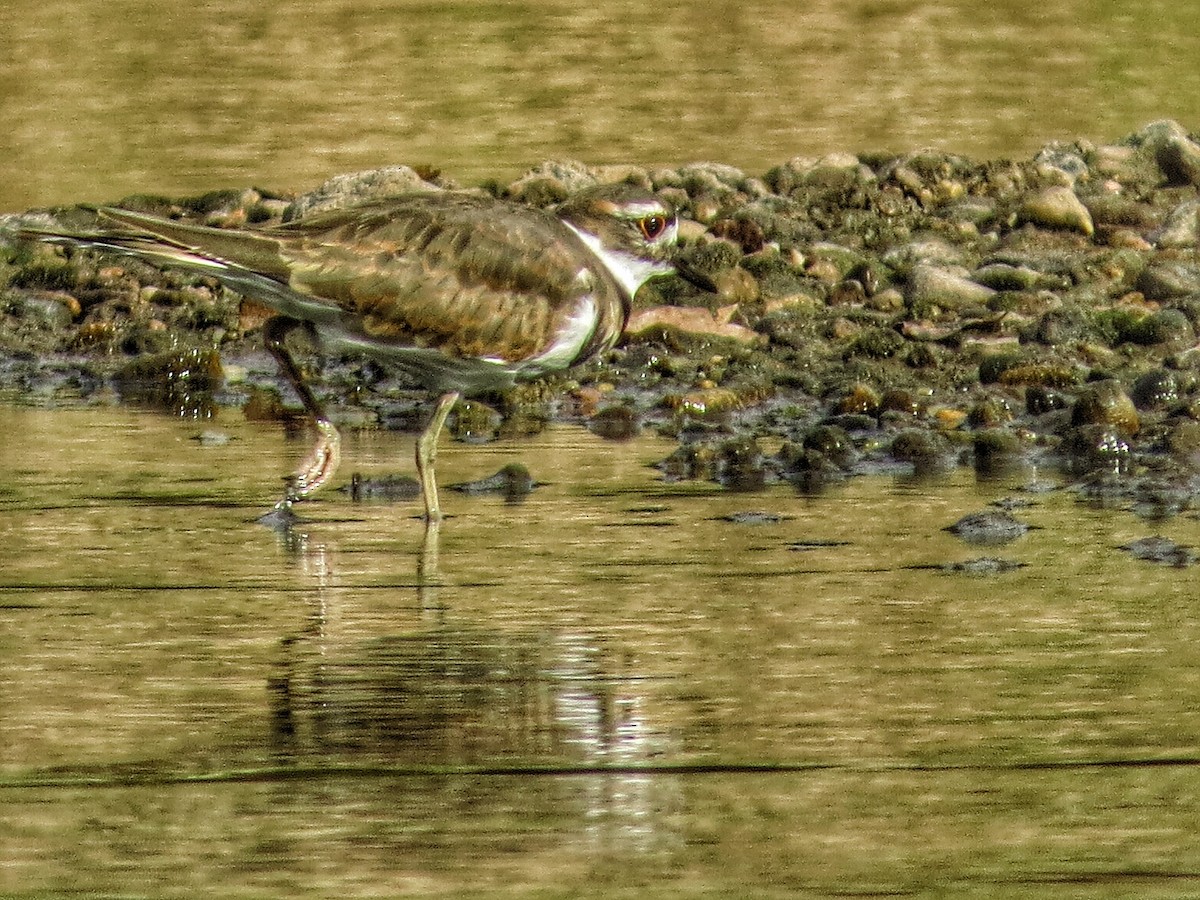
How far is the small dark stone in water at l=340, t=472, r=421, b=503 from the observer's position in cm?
863

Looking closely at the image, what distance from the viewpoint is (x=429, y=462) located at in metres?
8.14

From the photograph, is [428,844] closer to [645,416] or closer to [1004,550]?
[1004,550]

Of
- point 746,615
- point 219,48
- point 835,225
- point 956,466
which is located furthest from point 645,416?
point 219,48

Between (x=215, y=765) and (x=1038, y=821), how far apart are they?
5.42ft

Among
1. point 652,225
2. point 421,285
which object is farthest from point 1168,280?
point 421,285

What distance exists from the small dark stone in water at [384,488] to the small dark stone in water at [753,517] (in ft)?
4.38

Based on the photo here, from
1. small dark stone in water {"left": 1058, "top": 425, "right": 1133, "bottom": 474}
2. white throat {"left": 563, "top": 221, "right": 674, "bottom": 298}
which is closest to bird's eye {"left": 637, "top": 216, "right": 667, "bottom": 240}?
white throat {"left": 563, "top": 221, "right": 674, "bottom": 298}

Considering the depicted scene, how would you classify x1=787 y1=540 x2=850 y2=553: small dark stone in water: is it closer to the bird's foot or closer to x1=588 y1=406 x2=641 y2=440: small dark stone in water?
the bird's foot

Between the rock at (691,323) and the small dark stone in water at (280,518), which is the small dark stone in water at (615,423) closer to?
the rock at (691,323)

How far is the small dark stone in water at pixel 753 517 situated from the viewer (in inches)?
305

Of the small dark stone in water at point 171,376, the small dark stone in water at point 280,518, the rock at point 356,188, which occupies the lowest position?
the small dark stone in water at point 280,518

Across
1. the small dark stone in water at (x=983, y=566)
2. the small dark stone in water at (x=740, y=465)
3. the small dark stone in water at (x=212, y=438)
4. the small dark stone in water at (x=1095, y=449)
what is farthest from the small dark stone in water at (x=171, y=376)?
the small dark stone in water at (x=983, y=566)

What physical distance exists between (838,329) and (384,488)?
351 cm

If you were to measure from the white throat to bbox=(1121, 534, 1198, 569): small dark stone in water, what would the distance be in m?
2.72
